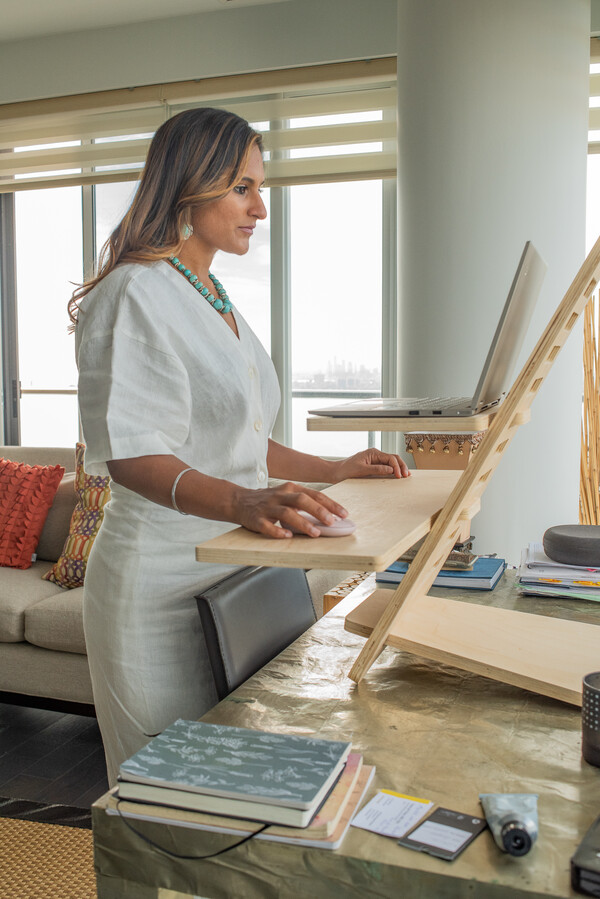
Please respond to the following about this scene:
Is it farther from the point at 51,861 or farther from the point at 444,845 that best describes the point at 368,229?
the point at 444,845

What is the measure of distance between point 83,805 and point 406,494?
1.69 m

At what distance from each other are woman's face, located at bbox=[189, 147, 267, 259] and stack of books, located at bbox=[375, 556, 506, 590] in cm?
73

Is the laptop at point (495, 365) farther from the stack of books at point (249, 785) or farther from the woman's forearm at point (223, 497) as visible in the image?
the stack of books at point (249, 785)

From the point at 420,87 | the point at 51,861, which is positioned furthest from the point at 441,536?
the point at 420,87

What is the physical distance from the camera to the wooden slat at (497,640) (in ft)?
3.63

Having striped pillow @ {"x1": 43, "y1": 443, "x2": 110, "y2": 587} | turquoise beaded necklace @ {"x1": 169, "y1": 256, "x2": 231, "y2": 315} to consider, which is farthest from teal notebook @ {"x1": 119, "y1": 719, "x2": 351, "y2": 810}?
striped pillow @ {"x1": 43, "y1": 443, "x2": 110, "y2": 587}

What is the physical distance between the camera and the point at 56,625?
2805 mm

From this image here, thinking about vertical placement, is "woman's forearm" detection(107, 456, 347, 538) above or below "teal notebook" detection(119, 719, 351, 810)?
above

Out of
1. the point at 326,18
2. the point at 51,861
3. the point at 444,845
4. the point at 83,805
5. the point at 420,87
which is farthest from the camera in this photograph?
the point at 326,18

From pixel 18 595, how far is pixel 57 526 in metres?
0.54

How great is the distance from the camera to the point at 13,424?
195 inches

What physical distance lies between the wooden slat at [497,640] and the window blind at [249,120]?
9.71ft

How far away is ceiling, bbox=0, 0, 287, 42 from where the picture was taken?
13.2ft

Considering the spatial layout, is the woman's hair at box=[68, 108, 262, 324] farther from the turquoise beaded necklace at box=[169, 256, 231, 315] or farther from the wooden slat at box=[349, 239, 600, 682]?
the wooden slat at box=[349, 239, 600, 682]
